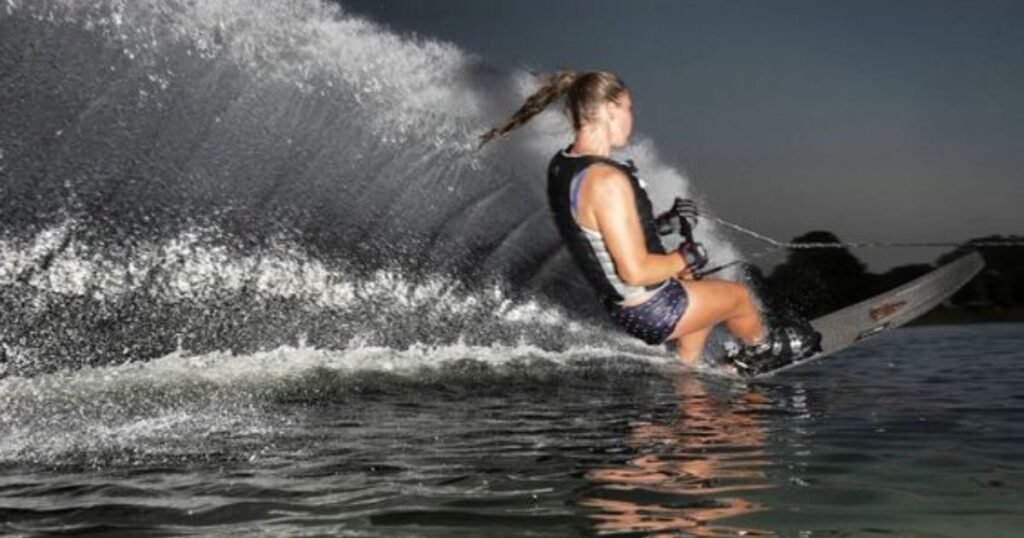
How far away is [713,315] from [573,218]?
1321 mm

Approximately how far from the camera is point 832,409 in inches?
246

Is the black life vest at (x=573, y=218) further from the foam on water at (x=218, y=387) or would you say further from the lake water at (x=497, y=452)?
the foam on water at (x=218, y=387)

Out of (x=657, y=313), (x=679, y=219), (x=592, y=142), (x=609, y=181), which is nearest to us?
(x=609, y=181)

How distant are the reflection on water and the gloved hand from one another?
1.11 meters

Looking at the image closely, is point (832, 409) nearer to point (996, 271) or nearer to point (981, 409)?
point (981, 409)

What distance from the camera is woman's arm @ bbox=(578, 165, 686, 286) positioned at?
5715 millimetres

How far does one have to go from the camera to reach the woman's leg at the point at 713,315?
21.5 ft

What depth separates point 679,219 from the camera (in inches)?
246

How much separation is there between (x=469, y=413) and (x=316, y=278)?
12.4ft

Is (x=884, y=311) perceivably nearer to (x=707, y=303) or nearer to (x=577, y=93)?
(x=707, y=303)

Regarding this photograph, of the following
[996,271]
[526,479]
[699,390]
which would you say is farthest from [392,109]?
[996,271]

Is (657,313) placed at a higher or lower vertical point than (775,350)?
higher

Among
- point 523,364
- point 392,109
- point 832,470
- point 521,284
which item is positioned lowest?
point 832,470

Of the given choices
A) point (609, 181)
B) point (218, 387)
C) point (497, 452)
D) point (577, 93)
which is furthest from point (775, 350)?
point (218, 387)
